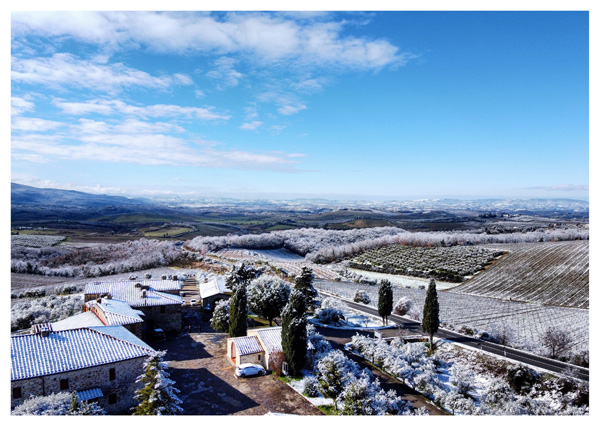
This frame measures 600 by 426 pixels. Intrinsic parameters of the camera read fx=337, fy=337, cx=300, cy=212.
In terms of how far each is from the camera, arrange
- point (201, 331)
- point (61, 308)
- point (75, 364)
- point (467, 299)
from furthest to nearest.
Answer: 1. point (467, 299)
2. point (61, 308)
3. point (201, 331)
4. point (75, 364)

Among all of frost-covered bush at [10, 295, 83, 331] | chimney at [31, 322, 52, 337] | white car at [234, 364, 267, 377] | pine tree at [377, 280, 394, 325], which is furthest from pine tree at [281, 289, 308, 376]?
frost-covered bush at [10, 295, 83, 331]

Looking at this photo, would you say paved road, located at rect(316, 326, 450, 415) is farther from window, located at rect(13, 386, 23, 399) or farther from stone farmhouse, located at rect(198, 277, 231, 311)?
window, located at rect(13, 386, 23, 399)

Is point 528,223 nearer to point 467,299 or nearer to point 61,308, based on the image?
point 467,299

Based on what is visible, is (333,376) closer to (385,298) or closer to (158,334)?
(385,298)

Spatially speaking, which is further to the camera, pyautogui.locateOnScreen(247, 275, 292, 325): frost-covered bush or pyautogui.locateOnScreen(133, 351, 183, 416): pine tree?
pyautogui.locateOnScreen(247, 275, 292, 325): frost-covered bush
